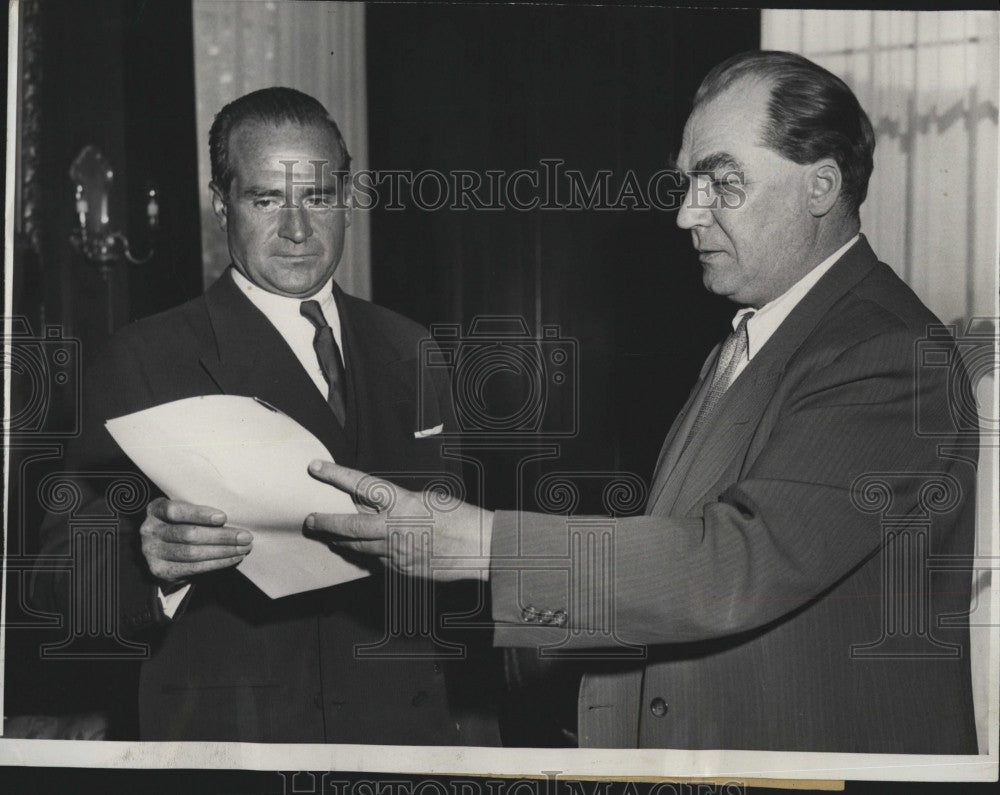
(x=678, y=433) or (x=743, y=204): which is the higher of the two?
(x=743, y=204)

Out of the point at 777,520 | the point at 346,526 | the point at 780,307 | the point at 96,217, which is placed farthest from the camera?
the point at 96,217

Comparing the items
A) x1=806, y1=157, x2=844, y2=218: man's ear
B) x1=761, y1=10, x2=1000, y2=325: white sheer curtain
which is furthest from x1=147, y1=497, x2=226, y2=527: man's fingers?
x1=761, y1=10, x2=1000, y2=325: white sheer curtain

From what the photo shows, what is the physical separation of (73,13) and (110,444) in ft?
2.79

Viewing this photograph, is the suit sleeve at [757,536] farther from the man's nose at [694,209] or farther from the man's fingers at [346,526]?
the man's nose at [694,209]

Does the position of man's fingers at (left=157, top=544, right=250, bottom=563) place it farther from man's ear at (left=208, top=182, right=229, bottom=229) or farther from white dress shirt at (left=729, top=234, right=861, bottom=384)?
white dress shirt at (left=729, top=234, right=861, bottom=384)

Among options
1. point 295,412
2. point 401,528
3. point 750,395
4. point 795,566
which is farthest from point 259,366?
point 795,566

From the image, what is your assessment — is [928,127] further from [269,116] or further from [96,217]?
[96,217]

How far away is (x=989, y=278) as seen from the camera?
1.94m

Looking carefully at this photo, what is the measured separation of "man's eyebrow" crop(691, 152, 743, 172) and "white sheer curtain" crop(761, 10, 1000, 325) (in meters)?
0.25

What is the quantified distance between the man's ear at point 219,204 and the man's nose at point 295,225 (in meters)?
0.11

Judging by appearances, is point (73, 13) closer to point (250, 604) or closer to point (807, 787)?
point (250, 604)

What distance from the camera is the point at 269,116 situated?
1947 mm

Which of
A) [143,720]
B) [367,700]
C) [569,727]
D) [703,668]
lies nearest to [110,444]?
[143,720]

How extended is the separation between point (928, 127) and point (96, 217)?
1.59m
